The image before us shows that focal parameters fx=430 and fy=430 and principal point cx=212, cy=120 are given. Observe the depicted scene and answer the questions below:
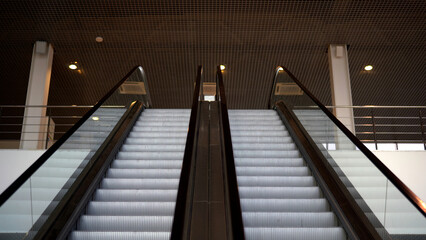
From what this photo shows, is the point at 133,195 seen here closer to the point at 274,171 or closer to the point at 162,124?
the point at 274,171

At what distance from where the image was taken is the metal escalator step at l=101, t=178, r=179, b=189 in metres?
4.87

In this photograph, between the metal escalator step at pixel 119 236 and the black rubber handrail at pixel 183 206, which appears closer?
the black rubber handrail at pixel 183 206

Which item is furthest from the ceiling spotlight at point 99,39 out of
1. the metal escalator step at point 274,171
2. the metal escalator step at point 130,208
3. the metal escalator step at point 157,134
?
the metal escalator step at point 130,208

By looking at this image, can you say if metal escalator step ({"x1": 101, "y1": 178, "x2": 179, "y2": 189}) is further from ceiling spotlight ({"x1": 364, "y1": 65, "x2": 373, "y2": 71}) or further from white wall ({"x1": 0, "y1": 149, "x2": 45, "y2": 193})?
ceiling spotlight ({"x1": 364, "y1": 65, "x2": 373, "y2": 71})

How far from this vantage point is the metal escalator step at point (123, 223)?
13.1 ft

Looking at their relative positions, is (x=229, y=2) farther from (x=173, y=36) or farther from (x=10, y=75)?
(x=10, y=75)

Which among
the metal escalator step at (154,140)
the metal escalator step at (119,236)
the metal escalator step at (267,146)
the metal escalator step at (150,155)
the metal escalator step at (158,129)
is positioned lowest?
the metal escalator step at (119,236)

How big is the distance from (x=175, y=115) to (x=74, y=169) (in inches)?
141

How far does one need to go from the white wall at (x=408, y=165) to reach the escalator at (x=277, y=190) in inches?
75.2

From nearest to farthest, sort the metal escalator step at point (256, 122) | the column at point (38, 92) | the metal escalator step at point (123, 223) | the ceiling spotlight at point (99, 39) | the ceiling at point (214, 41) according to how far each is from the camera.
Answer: the metal escalator step at point (123, 223)
the metal escalator step at point (256, 122)
the ceiling at point (214, 41)
the column at point (38, 92)
the ceiling spotlight at point (99, 39)

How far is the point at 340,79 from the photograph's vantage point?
10773 millimetres

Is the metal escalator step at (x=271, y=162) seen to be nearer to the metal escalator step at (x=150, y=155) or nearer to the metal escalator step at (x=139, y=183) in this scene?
the metal escalator step at (x=150, y=155)

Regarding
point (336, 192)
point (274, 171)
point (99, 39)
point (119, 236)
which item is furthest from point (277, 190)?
point (99, 39)

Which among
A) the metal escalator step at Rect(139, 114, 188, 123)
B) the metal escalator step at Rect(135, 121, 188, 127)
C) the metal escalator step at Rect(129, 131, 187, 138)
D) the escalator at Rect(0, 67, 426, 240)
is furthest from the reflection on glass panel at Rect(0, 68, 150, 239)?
the metal escalator step at Rect(139, 114, 188, 123)
